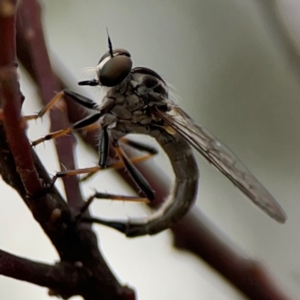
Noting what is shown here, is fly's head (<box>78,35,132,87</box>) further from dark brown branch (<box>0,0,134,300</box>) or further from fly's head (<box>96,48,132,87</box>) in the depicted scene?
dark brown branch (<box>0,0,134,300</box>)

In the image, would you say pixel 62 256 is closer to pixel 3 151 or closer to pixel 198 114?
pixel 3 151

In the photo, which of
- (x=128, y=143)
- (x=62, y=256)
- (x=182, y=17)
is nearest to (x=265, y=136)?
(x=182, y=17)

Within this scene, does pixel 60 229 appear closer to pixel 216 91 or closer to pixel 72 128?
pixel 72 128

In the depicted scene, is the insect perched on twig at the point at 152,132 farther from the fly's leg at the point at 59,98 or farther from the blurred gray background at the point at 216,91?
the blurred gray background at the point at 216,91

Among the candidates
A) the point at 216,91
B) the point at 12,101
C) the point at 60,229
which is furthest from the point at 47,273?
the point at 216,91

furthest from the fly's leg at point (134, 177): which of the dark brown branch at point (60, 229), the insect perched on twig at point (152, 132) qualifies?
the dark brown branch at point (60, 229)

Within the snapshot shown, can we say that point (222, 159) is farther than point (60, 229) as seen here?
Yes
